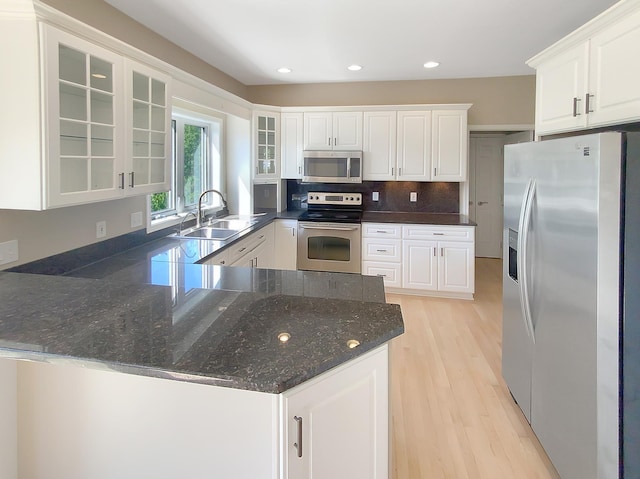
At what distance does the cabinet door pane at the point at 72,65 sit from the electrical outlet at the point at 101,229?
95 centimetres

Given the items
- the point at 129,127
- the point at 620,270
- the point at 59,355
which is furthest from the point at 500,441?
the point at 129,127

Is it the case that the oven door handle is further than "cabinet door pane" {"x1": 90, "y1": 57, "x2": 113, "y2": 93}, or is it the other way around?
the oven door handle

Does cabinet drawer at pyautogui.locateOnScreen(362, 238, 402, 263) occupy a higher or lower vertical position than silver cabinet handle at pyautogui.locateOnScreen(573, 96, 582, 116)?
lower

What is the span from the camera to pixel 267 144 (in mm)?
5047

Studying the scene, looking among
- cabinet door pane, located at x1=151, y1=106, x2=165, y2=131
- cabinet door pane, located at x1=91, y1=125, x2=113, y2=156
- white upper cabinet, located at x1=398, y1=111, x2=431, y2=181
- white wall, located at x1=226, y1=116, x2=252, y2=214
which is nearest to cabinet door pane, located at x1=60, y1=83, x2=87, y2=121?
cabinet door pane, located at x1=91, y1=125, x2=113, y2=156

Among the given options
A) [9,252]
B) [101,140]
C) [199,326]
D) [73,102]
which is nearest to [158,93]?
[101,140]

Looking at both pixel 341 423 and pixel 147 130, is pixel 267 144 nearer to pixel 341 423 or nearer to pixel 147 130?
pixel 147 130

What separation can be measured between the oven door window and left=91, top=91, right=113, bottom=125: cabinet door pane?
9.54 feet

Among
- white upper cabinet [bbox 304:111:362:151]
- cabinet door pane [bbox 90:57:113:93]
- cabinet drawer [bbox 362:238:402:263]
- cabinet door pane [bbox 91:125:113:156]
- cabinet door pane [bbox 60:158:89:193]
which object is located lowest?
cabinet drawer [bbox 362:238:402:263]

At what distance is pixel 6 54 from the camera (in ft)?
5.66

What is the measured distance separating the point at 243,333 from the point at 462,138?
4.17 meters

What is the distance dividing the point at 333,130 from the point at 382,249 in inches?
60.3

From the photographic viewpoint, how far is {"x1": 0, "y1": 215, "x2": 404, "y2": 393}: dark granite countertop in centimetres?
100

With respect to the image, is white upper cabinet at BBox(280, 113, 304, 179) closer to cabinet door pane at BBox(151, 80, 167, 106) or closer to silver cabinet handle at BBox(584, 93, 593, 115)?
cabinet door pane at BBox(151, 80, 167, 106)
